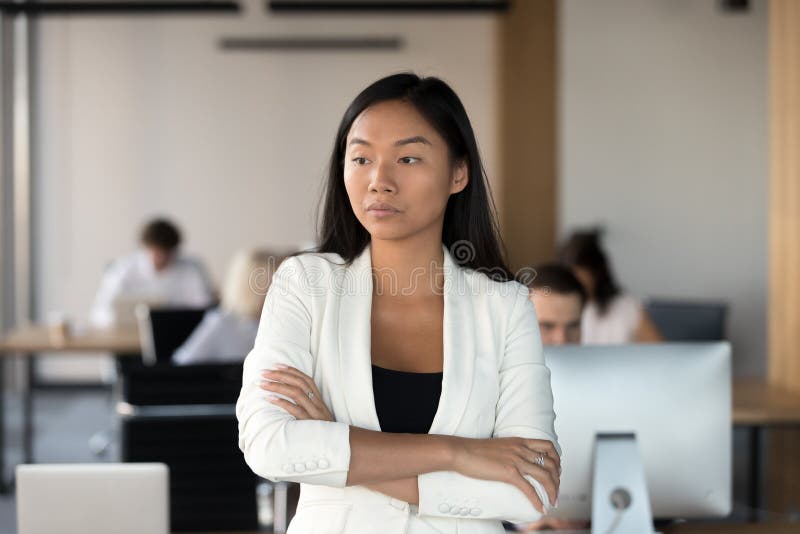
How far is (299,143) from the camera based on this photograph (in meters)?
9.53

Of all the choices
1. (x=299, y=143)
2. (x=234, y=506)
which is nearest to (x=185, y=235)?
(x=299, y=143)

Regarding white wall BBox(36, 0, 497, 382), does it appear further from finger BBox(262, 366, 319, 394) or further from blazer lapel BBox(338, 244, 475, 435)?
finger BBox(262, 366, 319, 394)

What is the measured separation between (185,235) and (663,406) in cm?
753

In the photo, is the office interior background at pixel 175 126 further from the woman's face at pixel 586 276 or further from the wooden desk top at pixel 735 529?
the wooden desk top at pixel 735 529

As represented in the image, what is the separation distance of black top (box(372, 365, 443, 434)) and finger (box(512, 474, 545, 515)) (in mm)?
184

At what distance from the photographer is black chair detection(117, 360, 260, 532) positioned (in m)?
3.87

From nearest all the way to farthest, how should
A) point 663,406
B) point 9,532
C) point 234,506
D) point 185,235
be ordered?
point 663,406
point 234,506
point 9,532
point 185,235

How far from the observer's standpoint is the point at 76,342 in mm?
6117

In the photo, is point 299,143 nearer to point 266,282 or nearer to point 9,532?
point 266,282

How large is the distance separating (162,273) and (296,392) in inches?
238

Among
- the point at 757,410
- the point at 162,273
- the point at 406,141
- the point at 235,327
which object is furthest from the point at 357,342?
the point at 162,273

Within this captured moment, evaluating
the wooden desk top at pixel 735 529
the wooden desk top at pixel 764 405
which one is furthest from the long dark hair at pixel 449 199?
the wooden desk top at pixel 764 405

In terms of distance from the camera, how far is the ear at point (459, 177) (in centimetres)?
199

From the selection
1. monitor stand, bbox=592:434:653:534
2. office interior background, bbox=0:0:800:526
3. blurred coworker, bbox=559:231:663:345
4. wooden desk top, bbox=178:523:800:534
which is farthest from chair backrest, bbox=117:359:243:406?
office interior background, bbox=0:0:800:526
